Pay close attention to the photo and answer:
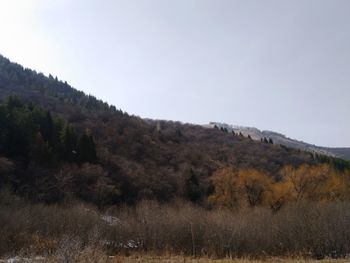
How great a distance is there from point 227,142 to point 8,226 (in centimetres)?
12865

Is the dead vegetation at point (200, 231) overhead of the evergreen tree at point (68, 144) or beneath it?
beneath

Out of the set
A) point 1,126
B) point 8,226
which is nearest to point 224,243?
point 8,226

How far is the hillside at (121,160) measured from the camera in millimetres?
56906

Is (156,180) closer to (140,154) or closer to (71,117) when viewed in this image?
(140,154)

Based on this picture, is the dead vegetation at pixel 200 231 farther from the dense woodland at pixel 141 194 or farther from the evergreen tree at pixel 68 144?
the evergreen tree at pixel 68 144

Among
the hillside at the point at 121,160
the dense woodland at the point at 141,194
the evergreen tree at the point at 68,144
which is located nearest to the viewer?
the dense woodland at the point at 141,194

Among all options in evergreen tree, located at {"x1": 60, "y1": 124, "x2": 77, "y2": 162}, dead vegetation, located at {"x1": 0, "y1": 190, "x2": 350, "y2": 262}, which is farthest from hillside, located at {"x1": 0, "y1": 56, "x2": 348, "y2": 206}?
dead vegetation, located at {"x1": 0, "y1": 190, "x2": 350, "y2": 262}

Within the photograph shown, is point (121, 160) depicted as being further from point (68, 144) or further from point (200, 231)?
point (200, 231)

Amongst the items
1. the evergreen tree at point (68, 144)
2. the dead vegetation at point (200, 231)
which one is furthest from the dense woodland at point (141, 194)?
the evergreen tree at point (68, 144)

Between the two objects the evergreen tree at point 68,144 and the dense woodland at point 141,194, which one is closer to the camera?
the dense woodland at point 141,194

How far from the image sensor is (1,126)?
5891 centimetres

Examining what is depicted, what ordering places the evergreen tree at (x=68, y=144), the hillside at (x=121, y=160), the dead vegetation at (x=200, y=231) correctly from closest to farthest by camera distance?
the dead vegetation at (x=200, y=231) < the hillside at (x=121, y=160) < the evergreen tree at (x=68, y=144)

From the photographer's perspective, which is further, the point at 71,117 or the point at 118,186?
the point at 71,117

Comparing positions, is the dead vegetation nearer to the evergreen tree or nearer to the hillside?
the hillside
